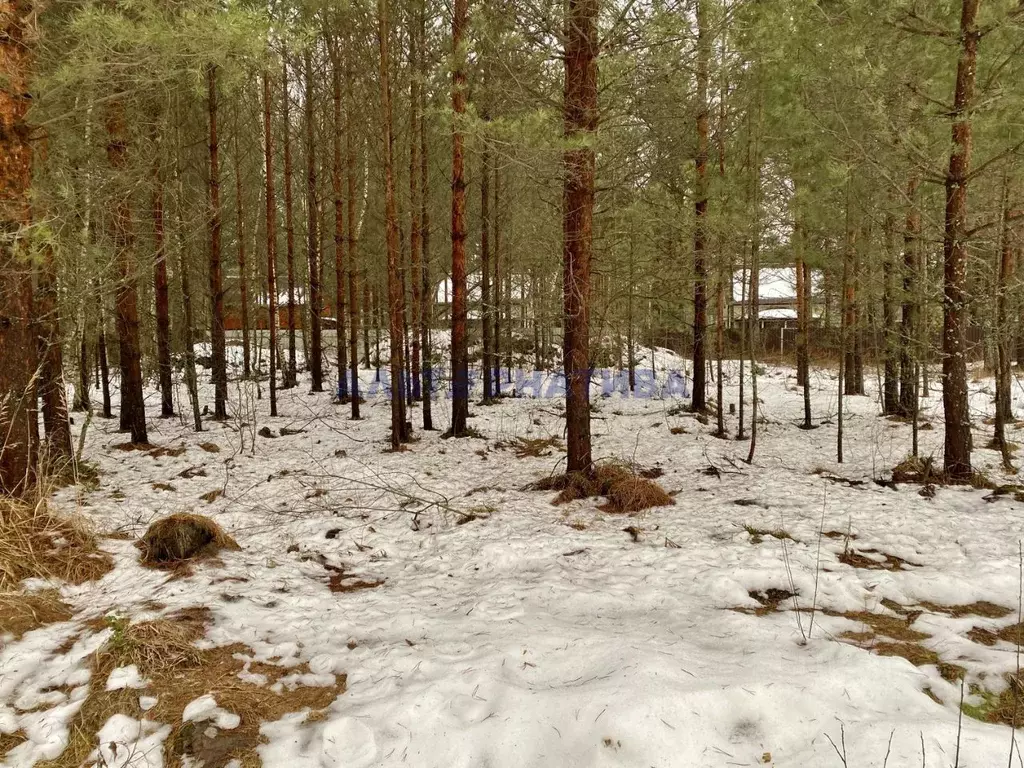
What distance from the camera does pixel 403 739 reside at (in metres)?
2.48

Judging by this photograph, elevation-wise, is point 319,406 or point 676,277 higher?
point 676,277

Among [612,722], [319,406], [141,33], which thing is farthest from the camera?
[319,406]

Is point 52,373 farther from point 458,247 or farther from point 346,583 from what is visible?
point 458,247

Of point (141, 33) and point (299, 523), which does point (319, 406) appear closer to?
point (299, 523)

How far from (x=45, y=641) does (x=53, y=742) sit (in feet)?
3.31

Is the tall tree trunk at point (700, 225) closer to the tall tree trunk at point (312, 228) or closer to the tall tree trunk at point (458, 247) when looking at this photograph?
the tall tree trunk at point (458, 247)

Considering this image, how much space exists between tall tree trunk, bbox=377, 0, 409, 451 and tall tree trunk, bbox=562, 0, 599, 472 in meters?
3.55

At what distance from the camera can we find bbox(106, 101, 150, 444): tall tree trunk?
25.5 ft

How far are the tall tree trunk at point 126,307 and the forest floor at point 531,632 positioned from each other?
2271 mm

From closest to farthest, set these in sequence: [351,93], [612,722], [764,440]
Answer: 1. [612,722]
2. [764,440]
3. [351,93]

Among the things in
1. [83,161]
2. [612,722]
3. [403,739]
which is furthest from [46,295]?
[612,722]

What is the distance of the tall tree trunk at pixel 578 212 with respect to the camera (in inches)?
239

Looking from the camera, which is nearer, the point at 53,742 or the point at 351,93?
the point at 53,742

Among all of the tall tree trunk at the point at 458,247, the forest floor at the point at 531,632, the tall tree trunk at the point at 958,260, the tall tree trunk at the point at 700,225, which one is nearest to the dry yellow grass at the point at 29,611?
the forest floor at the point at 531,632
